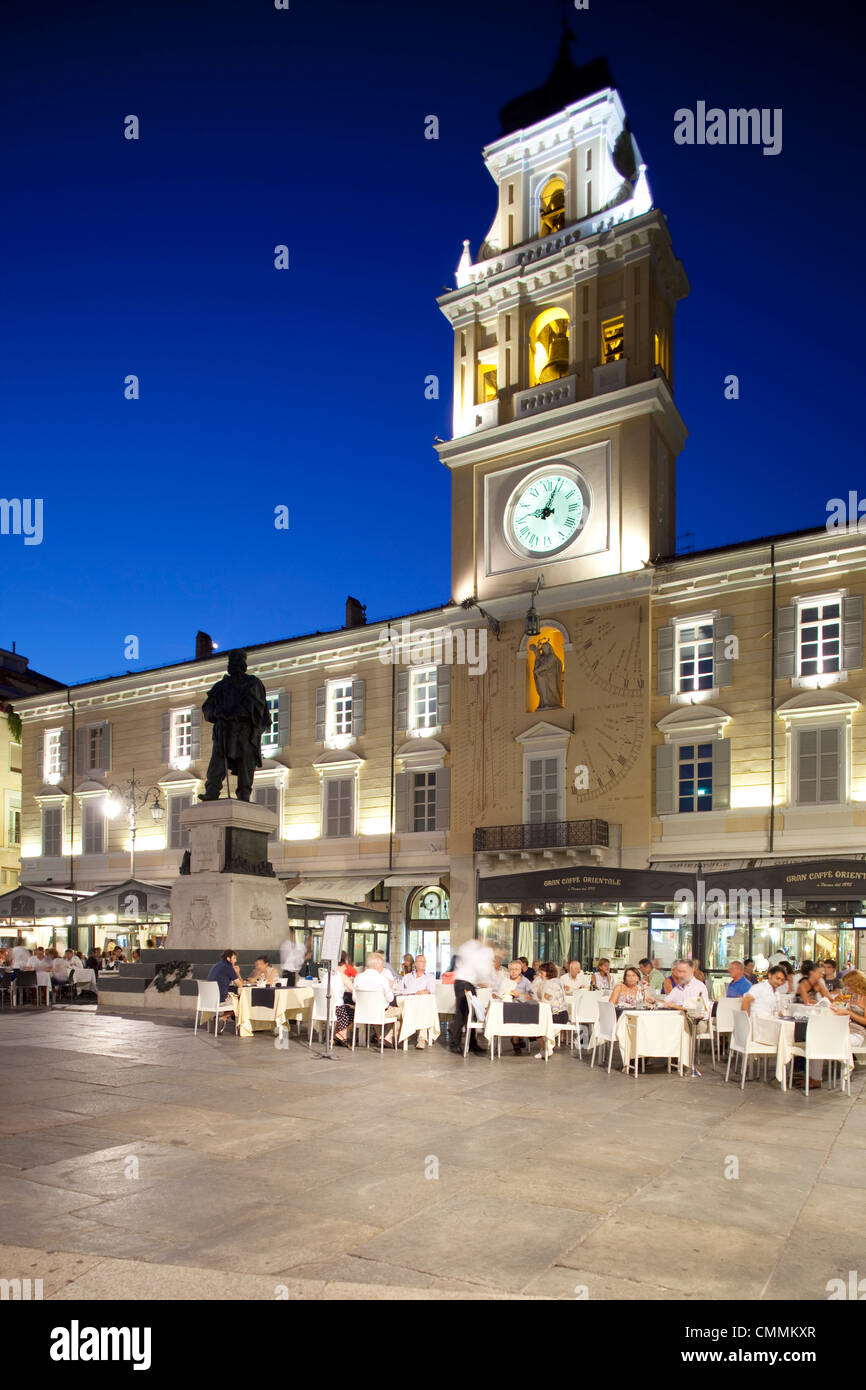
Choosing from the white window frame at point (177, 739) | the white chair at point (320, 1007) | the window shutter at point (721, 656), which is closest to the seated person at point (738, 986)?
the white chair at point (320, 1007)

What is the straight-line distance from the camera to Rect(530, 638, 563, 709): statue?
28.5 m

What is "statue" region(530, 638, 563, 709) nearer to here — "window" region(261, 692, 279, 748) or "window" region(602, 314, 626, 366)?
"window" region(602, 314, 626, 366)

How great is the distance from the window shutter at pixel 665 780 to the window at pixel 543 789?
2.76m

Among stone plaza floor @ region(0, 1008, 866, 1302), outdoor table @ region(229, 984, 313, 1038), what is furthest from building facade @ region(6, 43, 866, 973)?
stone plaza floor @ region(0, 1008, 866, 1302)

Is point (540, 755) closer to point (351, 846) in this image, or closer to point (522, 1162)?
point (351, 846)

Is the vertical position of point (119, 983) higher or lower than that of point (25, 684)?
lower

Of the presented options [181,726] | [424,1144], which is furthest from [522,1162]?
[181,726]

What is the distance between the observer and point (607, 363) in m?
29.6

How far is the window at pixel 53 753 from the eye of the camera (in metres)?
40.0

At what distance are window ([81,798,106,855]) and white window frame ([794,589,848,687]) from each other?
2442 centimetres

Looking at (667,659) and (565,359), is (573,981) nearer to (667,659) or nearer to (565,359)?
(667,659)

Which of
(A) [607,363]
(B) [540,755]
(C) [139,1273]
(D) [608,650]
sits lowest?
(C) [139,1273]

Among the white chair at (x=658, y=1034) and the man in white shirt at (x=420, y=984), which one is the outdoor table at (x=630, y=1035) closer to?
the white chair at (x=658, y=1034)

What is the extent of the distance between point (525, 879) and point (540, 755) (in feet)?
25.5
